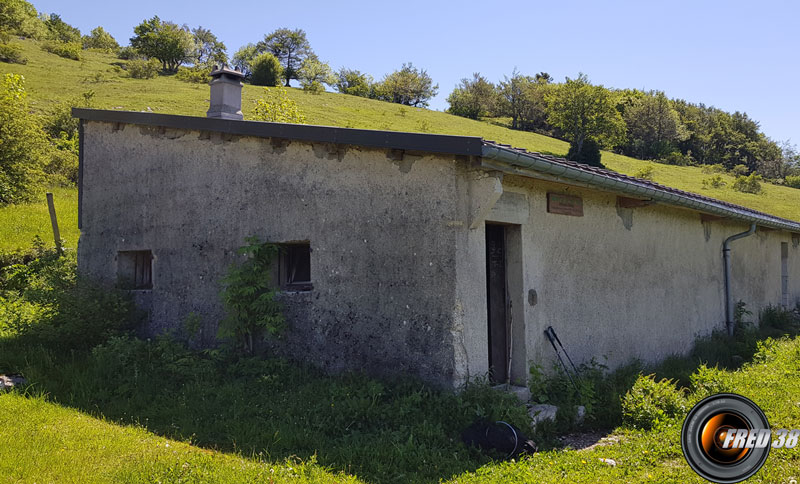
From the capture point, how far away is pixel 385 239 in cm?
703

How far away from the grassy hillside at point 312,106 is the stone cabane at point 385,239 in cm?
2348

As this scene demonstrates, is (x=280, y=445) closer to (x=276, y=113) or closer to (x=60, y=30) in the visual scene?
(x=276, y=113)

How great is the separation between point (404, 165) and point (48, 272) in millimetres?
9795

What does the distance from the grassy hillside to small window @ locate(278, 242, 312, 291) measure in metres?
25.3

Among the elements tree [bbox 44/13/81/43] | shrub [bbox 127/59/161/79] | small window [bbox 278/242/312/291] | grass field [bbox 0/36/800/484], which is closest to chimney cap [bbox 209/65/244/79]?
small window [bbox 278/242/312/291]

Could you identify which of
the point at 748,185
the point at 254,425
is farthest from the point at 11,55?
the point at 748,185

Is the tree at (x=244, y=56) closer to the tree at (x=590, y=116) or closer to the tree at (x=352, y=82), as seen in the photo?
the tree at (x=352, y=82)

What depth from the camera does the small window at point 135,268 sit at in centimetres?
975

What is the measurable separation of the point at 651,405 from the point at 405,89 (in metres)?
59.5

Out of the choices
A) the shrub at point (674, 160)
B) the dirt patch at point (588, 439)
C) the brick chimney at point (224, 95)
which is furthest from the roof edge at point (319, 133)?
the shrub at point (674, 160)

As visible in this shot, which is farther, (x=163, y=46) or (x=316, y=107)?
(x=163, y=46)

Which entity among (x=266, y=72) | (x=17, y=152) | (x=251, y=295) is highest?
(x=266, y=72)

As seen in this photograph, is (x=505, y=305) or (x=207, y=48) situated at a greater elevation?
(x=207, y=48)

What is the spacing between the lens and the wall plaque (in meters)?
7.87
